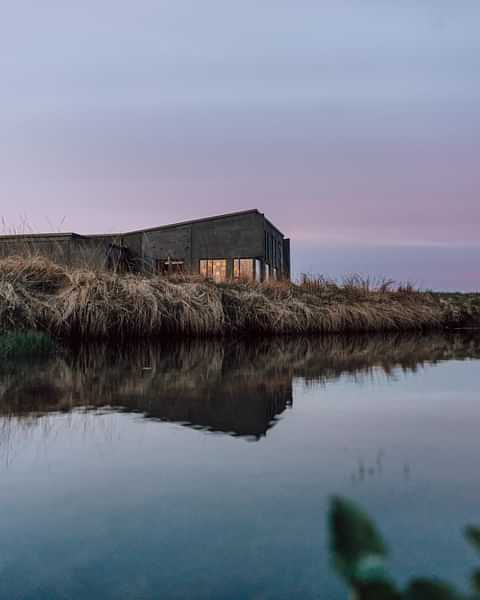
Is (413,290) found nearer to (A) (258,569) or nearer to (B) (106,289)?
(B) (106,289)

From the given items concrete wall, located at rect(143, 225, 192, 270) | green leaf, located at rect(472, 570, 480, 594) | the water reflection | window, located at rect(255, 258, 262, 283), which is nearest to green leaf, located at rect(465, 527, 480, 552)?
green leaf, located at rect(472, 570, 480, 594)

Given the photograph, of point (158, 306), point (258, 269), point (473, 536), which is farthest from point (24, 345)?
point (258, 269)

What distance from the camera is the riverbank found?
641cm

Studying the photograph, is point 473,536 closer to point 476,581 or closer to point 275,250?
point 476,581

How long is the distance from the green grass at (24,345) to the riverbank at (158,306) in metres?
0.93

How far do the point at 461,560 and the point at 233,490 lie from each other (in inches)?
22.3

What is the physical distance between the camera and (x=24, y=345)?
482 cm

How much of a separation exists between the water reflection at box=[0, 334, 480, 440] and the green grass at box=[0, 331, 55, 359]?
0.67 ft

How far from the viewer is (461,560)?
100 cm

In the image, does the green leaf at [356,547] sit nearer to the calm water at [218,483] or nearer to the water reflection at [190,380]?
the calm water at [218,483]

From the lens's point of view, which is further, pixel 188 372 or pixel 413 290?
pixel 413 290

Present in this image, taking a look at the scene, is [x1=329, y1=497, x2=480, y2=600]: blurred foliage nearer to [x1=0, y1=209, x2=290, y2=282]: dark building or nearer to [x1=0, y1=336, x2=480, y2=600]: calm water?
[x1=0, y1=336, x2=480, y2=600]: calm water

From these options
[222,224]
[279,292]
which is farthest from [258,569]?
[222,224]

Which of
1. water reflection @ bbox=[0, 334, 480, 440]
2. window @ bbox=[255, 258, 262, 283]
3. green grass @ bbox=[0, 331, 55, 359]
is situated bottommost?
water reflection @ bbox=[0, 334, 480, 440]
